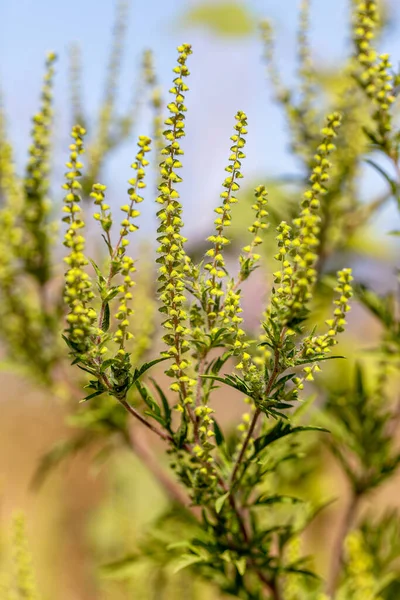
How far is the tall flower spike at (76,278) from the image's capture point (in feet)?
2.10

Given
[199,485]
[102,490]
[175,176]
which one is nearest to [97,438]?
[199,485]

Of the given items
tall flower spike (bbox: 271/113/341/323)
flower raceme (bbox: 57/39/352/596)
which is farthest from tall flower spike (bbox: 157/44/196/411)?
tall flower spike (bbox: 271/113/341/323)

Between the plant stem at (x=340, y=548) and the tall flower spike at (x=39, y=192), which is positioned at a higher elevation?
the tall flower spike at (x=39, y=192)

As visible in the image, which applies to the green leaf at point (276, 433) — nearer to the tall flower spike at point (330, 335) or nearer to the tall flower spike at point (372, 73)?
the tall flower spike at point (330, 335)

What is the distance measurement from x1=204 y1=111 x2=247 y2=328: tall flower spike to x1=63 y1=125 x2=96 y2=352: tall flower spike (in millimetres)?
153

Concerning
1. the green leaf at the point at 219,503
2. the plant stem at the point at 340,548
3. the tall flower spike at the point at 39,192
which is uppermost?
the tall flower spike at the point at 39,192

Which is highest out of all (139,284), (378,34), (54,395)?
(378,34)

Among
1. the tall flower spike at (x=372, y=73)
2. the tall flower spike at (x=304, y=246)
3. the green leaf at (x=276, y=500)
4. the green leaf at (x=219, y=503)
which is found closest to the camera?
the tall flower spike at (x=304, y=246)

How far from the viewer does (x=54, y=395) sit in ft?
5.18

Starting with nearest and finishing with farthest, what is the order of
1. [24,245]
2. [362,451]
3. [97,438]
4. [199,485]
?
[199,485], [362,451], [24,245], [97,438]

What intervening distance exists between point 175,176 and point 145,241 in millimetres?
991

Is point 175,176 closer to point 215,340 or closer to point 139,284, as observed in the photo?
point 215,340

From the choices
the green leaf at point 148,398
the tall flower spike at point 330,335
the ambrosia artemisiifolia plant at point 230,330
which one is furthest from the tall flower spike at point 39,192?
the tall flower spike at point 330,335

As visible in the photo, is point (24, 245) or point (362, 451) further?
point (24, 245)
